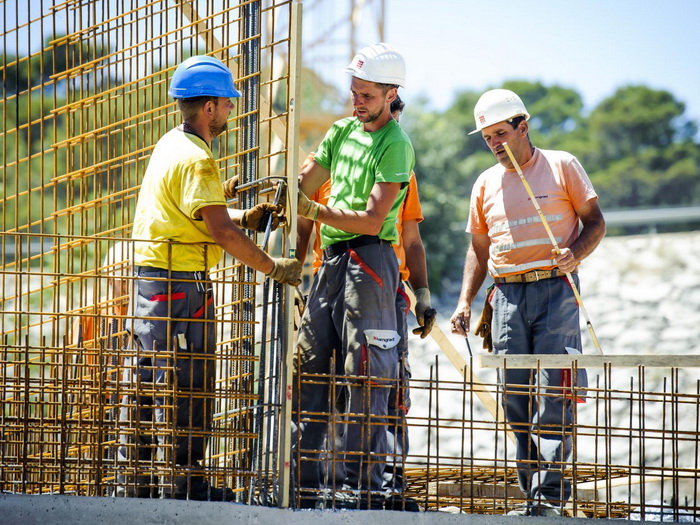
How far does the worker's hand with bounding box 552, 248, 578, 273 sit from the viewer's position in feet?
19.0

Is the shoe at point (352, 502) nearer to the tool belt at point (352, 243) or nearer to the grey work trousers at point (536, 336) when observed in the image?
the grey work trousers at point (536, 336)

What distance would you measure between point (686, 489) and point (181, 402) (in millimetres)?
5055

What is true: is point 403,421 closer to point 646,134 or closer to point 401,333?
point 401,333

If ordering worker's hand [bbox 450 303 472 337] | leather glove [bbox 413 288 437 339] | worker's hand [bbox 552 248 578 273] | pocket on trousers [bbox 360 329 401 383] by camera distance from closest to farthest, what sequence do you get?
pocket on trousers [bbox 360 329 401 383] → worker's hand [bbox 552 248 578 273] → leather glove [bbox 413 288 437 339] → worker's hand [bbox 450 303 472 337]

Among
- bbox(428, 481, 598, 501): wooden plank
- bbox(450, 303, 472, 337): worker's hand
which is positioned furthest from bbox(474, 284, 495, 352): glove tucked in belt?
bbox(428, 481, 598, 501): wooden plank

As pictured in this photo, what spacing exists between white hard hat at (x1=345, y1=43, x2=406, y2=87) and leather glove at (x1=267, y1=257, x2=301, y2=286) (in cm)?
134

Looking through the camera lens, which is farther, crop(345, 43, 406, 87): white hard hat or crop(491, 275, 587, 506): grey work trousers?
crop(491, 275, 587, 506): grey work trousers

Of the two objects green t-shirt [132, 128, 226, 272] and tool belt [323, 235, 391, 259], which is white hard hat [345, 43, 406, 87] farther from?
green t-shirt [132, 128, 226, 272]

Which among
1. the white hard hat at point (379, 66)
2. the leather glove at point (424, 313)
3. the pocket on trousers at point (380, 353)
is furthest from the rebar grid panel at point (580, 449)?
the white hard hat at point (379, 66)

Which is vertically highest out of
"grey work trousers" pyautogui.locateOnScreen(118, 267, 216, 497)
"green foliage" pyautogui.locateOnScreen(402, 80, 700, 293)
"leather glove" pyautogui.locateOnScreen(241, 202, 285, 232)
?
"green foliage" pyautogui.locateOnScreen(402, 80, 700, 293)

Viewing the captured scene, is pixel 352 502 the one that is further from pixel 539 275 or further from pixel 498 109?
pixel 498 109

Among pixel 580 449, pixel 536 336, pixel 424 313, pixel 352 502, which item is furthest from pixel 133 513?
pixel 580 449

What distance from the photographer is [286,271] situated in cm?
484

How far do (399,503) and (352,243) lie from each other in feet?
4.85
